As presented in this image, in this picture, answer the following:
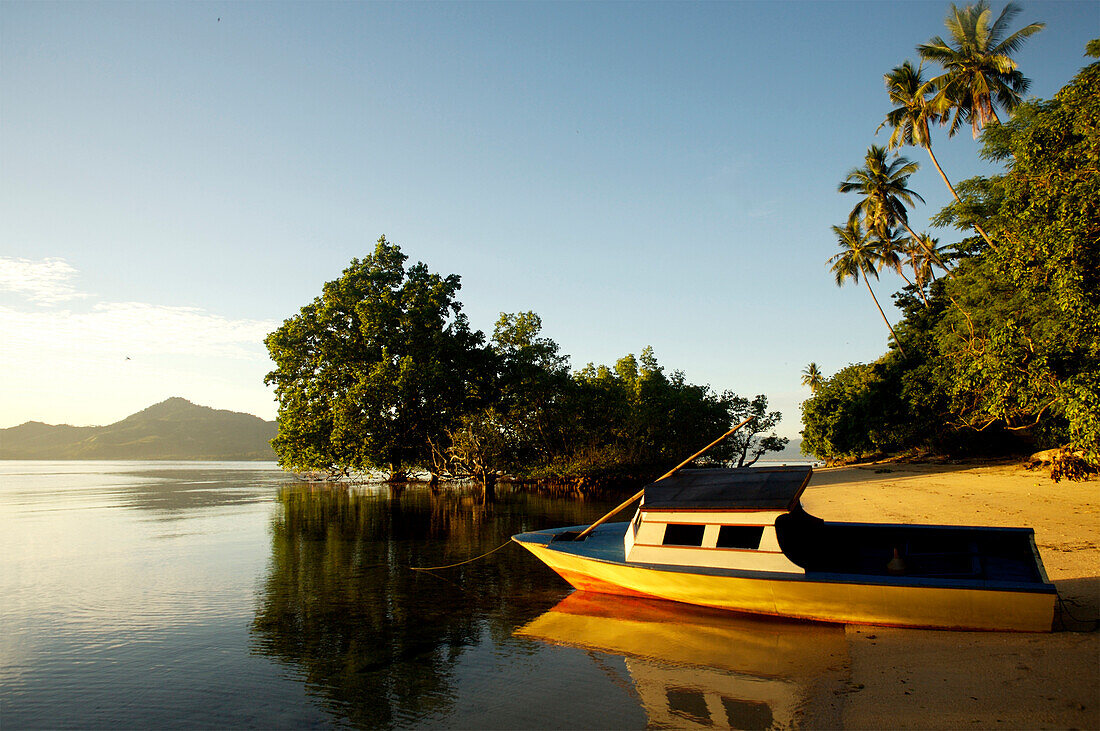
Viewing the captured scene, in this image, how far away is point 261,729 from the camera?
6531mm

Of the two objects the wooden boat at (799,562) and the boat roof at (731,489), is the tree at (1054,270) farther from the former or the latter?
the boat roof at (731,489)

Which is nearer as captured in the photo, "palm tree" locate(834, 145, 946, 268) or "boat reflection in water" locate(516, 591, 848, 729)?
"boat reflection in water" locate(516, 591, 848, 729)

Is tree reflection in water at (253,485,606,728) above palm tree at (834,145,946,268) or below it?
below

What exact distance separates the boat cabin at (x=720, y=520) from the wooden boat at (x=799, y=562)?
0.02 metres

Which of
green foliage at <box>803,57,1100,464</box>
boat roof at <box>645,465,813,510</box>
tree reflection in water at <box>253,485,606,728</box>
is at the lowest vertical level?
tree reflection in water at <box>253,485,606,728</box>

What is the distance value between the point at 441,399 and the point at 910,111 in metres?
35.1

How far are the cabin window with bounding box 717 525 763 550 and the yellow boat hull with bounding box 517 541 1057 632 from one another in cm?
54

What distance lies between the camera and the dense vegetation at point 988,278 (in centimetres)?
1525

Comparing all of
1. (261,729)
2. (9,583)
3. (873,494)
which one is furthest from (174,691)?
(873,494)

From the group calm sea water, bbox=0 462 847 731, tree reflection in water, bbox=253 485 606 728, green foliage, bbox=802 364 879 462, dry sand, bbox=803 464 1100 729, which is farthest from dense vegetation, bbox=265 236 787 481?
dry sand, bbox=803 464 1100 729

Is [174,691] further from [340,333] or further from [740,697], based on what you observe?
[340,333]

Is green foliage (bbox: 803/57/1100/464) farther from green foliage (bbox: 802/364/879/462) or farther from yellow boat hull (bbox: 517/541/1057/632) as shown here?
green foliage (bbox: 802/364/879/462)

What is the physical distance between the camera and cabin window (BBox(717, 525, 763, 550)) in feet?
31.7

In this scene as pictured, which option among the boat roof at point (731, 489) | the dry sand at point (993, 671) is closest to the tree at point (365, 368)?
the boat roof at point (731, 489)
